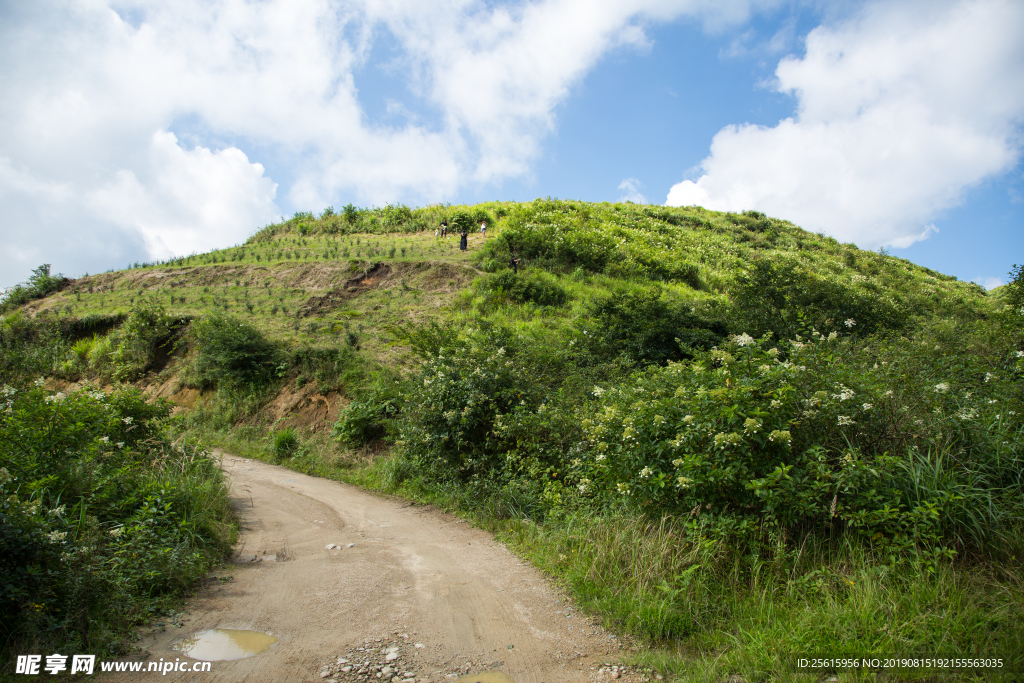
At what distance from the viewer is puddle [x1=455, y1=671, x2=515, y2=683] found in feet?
11.7

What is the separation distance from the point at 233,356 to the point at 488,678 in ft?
48.1

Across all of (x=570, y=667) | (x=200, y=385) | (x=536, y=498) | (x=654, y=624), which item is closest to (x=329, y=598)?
(x=570, y=667)

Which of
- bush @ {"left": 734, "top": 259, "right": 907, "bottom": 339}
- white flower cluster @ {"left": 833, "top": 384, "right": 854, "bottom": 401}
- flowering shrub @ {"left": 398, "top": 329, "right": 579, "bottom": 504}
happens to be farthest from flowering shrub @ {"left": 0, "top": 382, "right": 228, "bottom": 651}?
bush @ {"left": 734, "top": 259, "right": 907, "bottom": 339}

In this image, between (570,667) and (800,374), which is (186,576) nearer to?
(570,667)

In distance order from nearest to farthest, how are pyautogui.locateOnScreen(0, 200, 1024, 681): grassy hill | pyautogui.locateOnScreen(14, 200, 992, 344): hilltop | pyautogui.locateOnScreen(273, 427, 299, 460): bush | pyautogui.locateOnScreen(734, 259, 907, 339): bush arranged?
pyautogui.locateOnScreen(0, 200, 1024, 681): grassy hill, pyautogui.locateOnScreen(273, 427, 299, 460): bush, pyautogui.locateOnScreen(734, 259, 907, 339): bush, pyautogui.locateOnScreen(14, 200, 992, 344): hilltop

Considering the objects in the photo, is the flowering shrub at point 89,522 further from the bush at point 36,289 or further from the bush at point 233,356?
the bush at point 36,289

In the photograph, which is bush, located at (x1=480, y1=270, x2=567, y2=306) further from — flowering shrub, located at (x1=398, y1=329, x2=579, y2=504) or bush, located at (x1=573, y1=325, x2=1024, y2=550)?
bush, located at (x1=573, y1=325, x2=1024, y2=550)

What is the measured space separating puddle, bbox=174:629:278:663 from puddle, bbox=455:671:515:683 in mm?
1550

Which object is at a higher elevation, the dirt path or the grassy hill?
the grassy hill

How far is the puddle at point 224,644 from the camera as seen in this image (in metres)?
3.71

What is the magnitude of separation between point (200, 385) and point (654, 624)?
1673 cm

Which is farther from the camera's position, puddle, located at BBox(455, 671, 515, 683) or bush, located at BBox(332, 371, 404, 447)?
bush, located at BBox(332, 371, 404, 447)

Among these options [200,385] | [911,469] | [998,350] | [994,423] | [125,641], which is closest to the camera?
[125,641]

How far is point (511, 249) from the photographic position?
73.9ft
